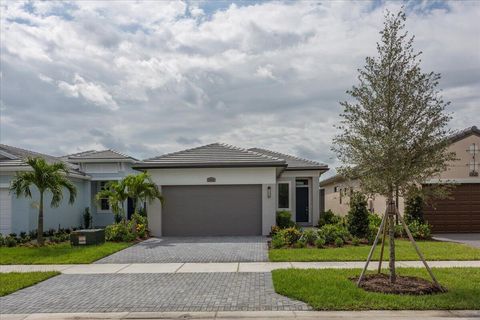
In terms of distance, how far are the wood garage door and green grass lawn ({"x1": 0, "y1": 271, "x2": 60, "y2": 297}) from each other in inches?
594

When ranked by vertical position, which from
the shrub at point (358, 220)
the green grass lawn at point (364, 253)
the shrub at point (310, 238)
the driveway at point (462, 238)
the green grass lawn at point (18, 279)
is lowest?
the driveway at point (462, 238)

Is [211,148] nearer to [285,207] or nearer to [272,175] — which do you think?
[272,175]

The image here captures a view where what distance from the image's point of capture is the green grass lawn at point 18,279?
8.97 metres

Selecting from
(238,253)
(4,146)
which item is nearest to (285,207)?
(238,253)

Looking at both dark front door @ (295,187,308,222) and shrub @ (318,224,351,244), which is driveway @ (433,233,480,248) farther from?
dark front door @ (295,187,308,222)

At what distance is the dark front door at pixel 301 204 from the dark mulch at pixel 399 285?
14305 millimetres

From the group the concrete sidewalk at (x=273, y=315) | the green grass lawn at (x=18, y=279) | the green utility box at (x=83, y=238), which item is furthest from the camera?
the green utility box at (x=83, y=238)

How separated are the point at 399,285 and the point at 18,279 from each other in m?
8.18

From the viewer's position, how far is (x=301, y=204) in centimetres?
2381

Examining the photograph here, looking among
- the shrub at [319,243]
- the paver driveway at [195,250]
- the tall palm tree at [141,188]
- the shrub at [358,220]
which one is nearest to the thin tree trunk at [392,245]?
the paver driveway at [195,250]

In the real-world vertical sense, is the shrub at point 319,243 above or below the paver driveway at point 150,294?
above

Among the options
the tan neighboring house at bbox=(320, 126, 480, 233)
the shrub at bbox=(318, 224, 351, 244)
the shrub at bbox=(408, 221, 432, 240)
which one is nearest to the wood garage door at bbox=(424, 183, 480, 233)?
the tan neighboring house at bbox=(320, 126, 480, 233)

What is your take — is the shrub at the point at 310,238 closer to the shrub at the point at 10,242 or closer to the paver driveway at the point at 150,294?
the paver driveway at the point at 150,294

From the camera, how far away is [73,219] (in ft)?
73.0
